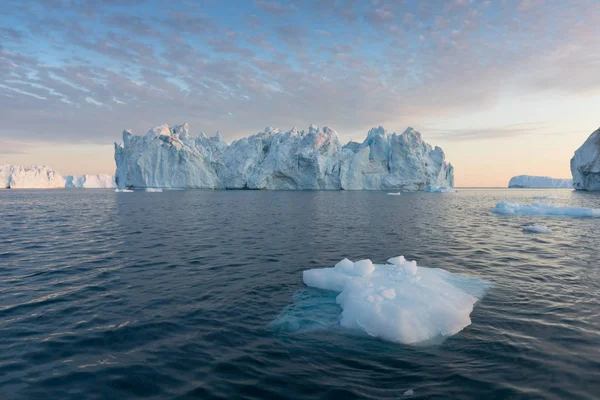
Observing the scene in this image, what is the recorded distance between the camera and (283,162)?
8812cm

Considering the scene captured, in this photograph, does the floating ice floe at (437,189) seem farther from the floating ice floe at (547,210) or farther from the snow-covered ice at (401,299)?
the snow-covered ice at (401,299)

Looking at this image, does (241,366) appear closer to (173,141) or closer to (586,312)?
(586,312)

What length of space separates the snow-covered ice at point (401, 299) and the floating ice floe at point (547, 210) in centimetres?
2392

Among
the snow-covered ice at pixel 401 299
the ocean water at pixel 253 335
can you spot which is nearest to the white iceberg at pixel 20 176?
the ocean water at pixel 253 335

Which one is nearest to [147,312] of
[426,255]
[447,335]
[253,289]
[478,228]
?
[253,289]

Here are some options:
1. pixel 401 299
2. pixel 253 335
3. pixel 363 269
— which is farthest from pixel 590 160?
pixel 253 335

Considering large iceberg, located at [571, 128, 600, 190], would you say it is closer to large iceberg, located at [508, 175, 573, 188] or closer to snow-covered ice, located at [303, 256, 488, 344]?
snow-covered ice, located at [303, 256, 488, 344]

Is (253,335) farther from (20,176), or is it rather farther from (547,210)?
(20,176)

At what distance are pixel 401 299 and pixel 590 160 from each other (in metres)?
77.0

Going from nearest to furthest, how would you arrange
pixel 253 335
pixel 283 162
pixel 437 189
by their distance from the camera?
pixel 253 335
pixel 437 189
pixel 283 162

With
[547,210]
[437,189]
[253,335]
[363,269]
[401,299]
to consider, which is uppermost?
[437,189]

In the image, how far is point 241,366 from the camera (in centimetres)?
484

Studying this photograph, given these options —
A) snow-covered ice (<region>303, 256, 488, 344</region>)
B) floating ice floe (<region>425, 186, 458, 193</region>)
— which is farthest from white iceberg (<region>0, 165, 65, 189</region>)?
snow-covered ice (<region>303, 256, 488, 344</region>)

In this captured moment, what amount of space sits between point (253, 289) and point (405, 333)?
165 inches
